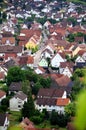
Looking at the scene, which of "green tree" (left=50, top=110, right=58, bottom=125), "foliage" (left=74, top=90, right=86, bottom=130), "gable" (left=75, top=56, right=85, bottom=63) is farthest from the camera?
"gable" (left=75, top=56, right=85, bottom=63)

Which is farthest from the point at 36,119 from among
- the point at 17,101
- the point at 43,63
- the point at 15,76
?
the point at 43,63

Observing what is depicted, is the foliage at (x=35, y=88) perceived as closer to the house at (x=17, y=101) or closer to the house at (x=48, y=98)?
the house at (x=48, y=98)

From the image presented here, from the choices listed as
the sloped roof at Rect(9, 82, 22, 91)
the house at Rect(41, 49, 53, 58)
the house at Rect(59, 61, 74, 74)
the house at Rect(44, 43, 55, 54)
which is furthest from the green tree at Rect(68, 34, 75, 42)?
the sloped roof at Rect(9, 82, 22, 91)

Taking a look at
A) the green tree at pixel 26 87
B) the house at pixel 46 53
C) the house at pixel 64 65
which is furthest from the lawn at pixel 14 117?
the house at pixel 46 53

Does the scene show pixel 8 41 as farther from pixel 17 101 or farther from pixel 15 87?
pixel 17 101

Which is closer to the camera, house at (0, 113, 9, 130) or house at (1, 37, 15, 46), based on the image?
house at (0, 113, 9, 130)

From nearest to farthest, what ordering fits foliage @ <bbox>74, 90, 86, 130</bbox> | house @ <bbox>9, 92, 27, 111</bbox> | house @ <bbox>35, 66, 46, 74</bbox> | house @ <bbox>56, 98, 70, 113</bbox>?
foliage @ <bbox>74, 90, 86, 130</bbox>, house @ <bbox>56, 98, 70, 113</bbox>, house @ <bbox>9, 92, 27, 111</bbox>, house @ <bbox>35, 66, 46, 74</bbox>

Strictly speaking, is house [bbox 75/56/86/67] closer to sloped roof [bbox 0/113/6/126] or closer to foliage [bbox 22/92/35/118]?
foliage [bbox 22/92/35/118]
